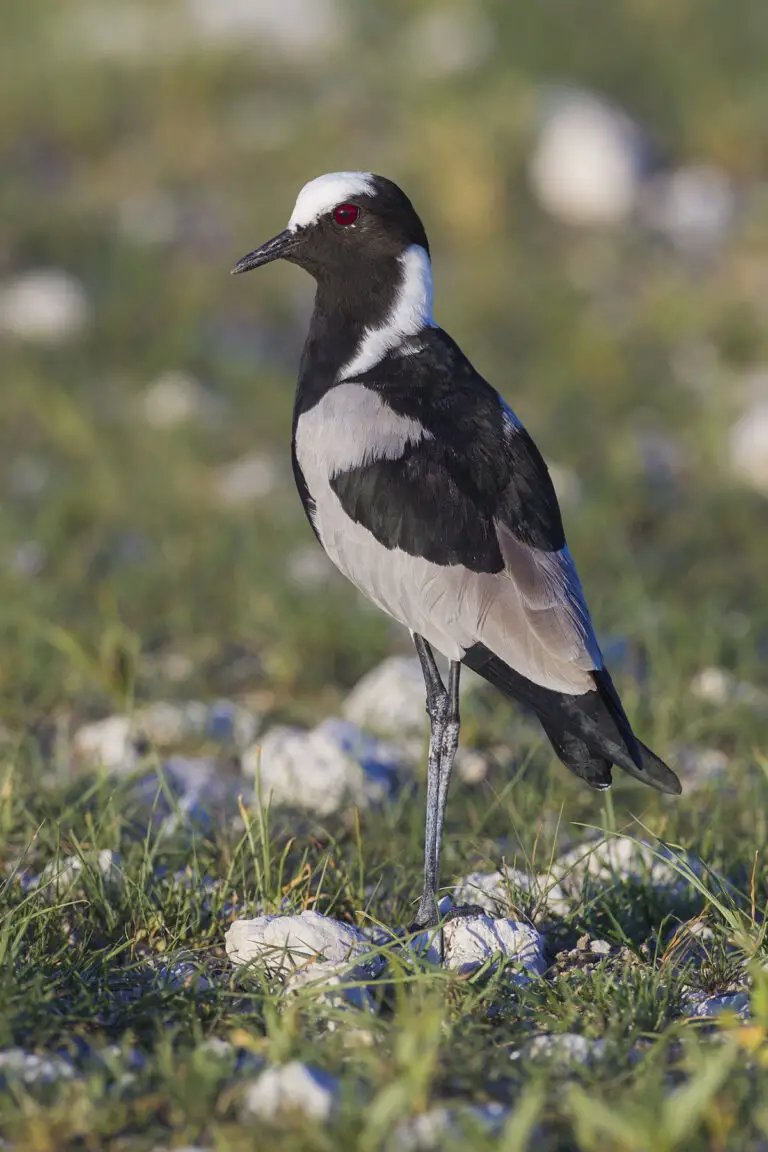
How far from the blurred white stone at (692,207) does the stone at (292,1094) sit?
19.1 ft

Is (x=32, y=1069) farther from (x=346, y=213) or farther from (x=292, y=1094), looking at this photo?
(x=346, y=213)

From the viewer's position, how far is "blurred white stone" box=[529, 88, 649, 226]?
734 centimetres

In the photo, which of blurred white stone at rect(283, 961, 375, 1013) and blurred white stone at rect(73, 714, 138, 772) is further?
blurred white stone at rect(73, 714, 138, 772)

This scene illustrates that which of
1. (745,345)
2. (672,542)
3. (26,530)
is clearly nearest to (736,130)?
(745,345)

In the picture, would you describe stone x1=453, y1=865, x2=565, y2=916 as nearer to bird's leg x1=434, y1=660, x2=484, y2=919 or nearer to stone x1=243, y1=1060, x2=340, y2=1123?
bird's leg x1=434, y1=660, x2=484, y2=919

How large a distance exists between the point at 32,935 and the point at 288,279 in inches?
190

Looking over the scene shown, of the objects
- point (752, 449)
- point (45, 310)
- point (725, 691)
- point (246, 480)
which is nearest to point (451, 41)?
point (45, 310)

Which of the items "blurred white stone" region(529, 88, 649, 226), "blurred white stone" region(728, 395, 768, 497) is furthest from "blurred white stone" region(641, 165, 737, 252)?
"blurred white stone" region(728, 395, 768, 497)

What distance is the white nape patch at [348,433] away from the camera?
2.79 meters

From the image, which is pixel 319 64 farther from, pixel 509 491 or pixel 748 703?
pixel 509 491

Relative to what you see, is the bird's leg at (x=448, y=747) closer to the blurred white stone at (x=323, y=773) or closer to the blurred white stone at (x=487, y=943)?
the blurred white stone at (x=487, y=943)

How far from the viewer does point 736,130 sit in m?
7.65

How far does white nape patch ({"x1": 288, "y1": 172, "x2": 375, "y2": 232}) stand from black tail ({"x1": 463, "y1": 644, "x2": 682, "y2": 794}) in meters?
1.10

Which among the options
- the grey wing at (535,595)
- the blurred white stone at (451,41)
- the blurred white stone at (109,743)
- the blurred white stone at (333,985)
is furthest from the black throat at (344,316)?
the blurred white stone at (451,41)
